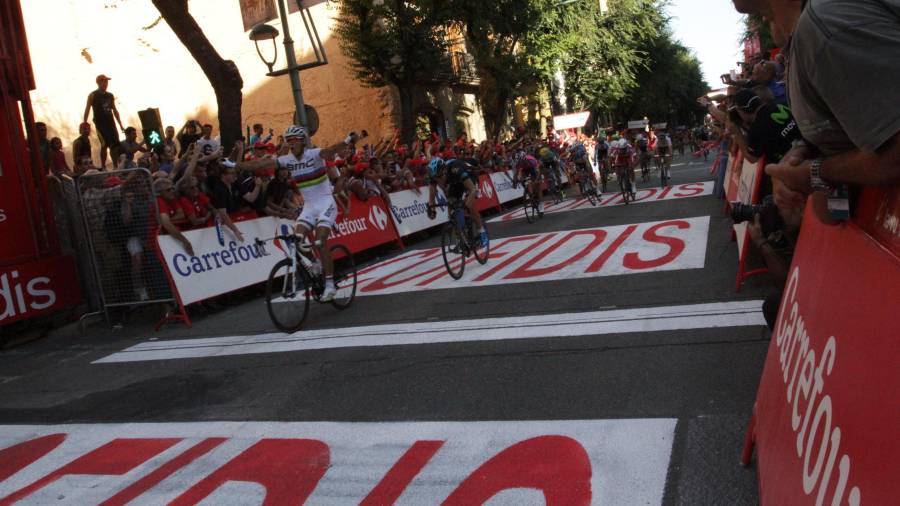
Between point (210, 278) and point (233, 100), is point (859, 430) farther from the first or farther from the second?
point (233, 100)

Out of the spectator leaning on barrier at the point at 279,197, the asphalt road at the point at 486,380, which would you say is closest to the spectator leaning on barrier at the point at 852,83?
the asphalt road at the point at 486,380

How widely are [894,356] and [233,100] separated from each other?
13.6m

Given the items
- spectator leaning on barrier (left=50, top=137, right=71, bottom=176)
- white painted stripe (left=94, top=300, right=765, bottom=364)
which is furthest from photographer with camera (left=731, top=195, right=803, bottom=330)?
spectator leaning on barrier (left=50, top=137, right=71, bottom=176)

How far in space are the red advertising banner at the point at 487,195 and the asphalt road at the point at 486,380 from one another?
10.3 metres

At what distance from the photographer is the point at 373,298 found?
888 centimetres

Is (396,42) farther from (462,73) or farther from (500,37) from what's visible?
(462,73)

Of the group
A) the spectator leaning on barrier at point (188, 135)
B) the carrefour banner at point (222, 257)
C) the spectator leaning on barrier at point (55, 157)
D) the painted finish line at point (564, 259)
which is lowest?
the painted finish line at point (564, 259)

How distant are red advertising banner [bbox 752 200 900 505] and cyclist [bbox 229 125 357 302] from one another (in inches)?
233

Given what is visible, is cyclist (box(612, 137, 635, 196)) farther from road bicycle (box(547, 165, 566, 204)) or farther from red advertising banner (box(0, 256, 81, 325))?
red advertising banner (box(0, 256, 81, 325))

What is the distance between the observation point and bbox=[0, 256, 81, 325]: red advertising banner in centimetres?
887

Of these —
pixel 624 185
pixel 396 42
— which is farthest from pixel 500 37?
pixel 624 185

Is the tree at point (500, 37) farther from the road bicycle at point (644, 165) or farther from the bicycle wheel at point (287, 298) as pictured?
the bicycle wheel at point (287, 298)

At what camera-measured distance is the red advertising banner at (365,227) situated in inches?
492

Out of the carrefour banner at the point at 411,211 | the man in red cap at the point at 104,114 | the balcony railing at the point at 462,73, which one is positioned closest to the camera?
the man in red cap at the point at 104,114
